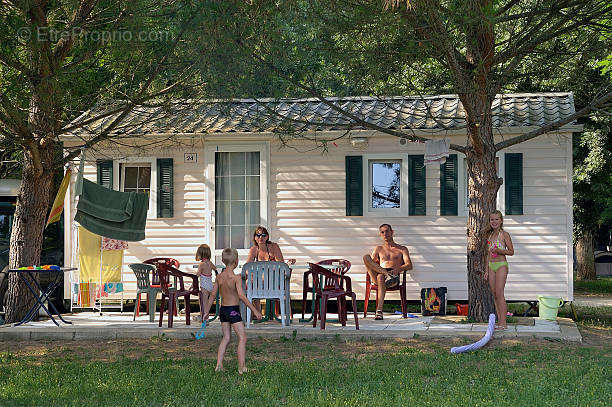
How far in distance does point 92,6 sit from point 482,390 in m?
6.12

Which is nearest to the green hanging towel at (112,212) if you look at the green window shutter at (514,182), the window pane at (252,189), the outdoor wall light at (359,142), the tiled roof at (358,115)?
the tiled roof at (358,115)

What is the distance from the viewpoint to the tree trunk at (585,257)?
Result: 21172 millimetres

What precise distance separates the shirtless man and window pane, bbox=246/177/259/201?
1.99 m

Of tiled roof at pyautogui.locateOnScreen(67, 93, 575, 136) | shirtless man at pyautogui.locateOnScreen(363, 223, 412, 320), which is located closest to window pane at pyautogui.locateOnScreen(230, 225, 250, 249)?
tiled roof at pyautogui.locateOnScreen(67, 93, 575, 136)

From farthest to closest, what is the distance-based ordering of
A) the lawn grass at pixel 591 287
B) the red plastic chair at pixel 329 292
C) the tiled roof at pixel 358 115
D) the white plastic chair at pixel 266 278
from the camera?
the lawn grass at pixel 591 287 < the tiled roof at pixel 358 115 < the white plastic chair at pixel 266 278 < the red plastic chair at pixel 329 292

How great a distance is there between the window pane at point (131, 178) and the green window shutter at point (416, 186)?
4221mm

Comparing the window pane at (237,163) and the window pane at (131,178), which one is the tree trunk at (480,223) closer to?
the window pane at (237,163)

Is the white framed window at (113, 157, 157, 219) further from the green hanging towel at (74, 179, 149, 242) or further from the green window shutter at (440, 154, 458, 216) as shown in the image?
the green window shutter at (440, 154, 458, 216)

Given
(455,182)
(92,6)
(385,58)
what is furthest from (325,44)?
(455,182)

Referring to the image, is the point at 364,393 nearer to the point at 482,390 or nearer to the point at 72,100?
the point at 482,390

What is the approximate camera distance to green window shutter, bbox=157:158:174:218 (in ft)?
39.3

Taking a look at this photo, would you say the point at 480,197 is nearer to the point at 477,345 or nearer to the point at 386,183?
the point at 477,345

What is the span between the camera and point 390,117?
38.2 feet

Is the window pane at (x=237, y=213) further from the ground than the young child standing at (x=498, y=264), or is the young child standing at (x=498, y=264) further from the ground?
the window pane at (x=237, y=213)
